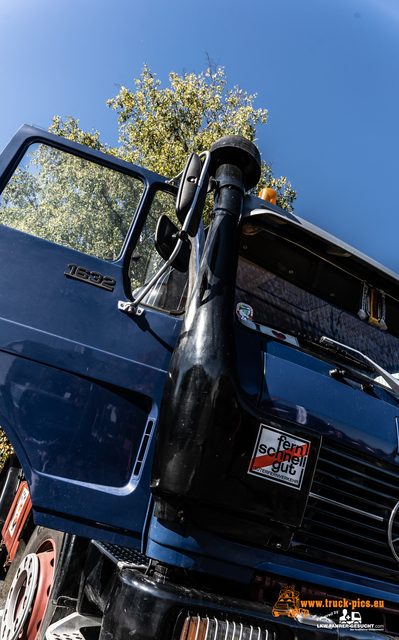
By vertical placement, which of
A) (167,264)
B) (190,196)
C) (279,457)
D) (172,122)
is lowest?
(279,457)

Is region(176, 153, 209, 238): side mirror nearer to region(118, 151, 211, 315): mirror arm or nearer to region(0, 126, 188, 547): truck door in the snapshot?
region(118, 151, 211, 315): mirror arm

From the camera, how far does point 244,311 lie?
8.59 feet

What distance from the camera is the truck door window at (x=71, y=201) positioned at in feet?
8.71

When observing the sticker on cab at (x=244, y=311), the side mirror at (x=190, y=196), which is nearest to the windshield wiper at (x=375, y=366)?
the sticker on cab at (x=244, y=311)

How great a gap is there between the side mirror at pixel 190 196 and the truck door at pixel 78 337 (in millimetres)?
483

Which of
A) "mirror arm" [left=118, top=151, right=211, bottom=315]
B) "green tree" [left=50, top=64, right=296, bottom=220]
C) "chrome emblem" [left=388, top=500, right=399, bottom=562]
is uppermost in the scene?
"green tree" [left=50, top=64, right=296, bottom=220]

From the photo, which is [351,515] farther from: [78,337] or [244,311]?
[78,337]

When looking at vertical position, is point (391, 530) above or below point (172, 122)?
below

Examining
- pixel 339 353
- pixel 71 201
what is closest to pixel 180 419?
pixel 339 353

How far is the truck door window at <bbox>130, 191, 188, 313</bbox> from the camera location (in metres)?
2.69

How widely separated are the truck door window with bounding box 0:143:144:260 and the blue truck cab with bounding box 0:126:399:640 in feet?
0.04

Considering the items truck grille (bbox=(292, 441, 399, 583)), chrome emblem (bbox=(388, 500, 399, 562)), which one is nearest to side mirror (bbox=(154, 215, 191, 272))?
truck grille (bbox=(292, 441, 399, 583))

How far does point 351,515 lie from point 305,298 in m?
1.32

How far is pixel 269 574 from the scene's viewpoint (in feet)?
7.31
